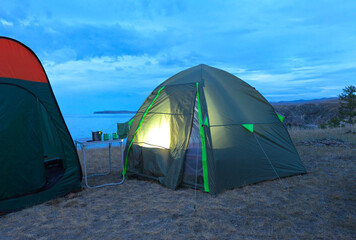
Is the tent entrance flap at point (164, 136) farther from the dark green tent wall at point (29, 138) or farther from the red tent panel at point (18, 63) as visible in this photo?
the red tent panel at point (18, 63)

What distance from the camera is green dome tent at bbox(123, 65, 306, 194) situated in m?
4.97

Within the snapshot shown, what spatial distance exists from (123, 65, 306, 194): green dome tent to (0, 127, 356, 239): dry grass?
0.96 feet

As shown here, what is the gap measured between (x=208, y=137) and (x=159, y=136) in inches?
48.7

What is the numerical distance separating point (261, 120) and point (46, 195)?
4.47 m

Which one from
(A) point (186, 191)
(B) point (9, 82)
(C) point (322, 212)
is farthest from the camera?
(A) point (186, 191)

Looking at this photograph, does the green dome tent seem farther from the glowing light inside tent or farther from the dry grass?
the dry grass

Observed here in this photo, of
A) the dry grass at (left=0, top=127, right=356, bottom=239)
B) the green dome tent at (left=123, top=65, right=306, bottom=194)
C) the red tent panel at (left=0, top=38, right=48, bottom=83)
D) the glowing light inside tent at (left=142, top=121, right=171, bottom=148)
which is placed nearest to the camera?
the dry grass at (left=0, top=127, right=356, bottom=239)

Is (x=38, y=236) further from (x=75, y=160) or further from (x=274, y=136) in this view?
(x=274, y=136)

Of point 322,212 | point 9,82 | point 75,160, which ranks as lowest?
point 322,212

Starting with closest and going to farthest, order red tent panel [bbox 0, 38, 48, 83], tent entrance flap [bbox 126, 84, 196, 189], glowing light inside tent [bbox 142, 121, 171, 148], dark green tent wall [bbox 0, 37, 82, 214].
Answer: dark green tent wall [bbox 0, 37, 82, 214] < red tent panel [bbox 0, 38, 48, 83] < tent entrance flap [bbox 126, 84, 196, 189] < glowing light inside tent [bbox 142, 121, 171, 148]

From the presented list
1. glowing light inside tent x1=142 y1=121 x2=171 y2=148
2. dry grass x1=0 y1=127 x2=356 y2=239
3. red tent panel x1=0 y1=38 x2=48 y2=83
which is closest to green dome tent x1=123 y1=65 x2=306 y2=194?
glowing light inside tent x1=142 y1=121 x2=171 y2=148

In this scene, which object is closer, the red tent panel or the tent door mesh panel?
the red tent panel

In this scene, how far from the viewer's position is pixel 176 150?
17.1 feet

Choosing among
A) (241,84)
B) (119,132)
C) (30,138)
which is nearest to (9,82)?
(30,138)
